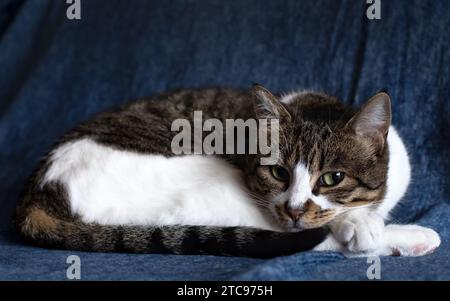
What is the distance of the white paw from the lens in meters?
1.58

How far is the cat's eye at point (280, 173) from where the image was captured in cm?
167

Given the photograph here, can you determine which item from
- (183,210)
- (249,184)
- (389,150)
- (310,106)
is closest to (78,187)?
(183,210)

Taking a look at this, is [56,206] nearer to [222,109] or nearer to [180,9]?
[222,109]

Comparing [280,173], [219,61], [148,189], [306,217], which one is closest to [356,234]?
[306,217]

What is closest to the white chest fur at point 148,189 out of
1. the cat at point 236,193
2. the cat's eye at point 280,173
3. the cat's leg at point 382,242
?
the cat at point 236,193

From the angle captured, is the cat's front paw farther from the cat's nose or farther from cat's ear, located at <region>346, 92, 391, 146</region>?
cat's ear, located at <region>346, 92, 391, 146</region>

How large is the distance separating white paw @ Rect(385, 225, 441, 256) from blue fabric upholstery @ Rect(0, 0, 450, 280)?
63mm

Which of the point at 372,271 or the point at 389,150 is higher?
the point at 389,150

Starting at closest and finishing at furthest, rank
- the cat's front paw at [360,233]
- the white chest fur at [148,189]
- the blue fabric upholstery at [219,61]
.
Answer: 1. the cat's front paw at [360,233]
2. the white chest fur at [148,189]
3. the blue fabric upholstery at [219,61]

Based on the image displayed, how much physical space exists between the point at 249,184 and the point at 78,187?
1.58 ft

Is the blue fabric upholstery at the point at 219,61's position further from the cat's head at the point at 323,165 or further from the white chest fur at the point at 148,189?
the cat's head at the point at 323,165

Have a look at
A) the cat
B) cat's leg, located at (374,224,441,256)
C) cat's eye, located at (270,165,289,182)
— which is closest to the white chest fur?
the cat

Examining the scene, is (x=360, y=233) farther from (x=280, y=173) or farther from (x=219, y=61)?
(x=219, y=61)

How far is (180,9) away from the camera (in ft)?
8.64
